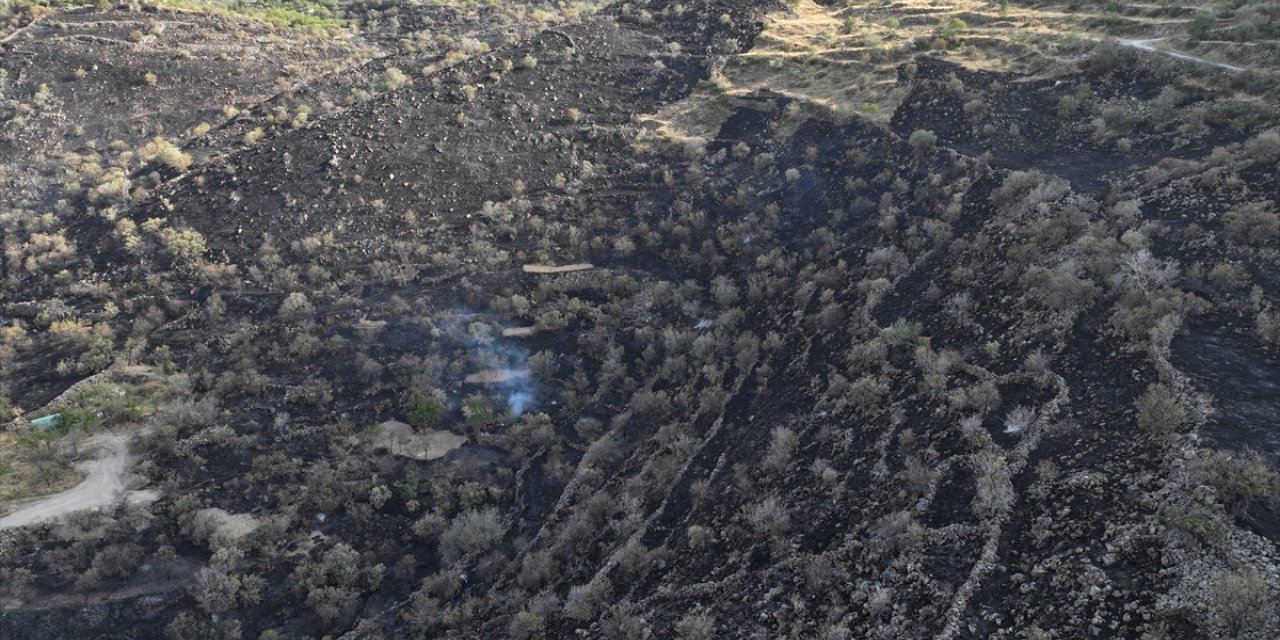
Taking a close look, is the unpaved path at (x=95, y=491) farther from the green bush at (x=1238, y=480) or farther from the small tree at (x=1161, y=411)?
the green bush at (x=1238, y=480)

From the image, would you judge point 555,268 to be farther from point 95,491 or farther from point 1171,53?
point 1171,53

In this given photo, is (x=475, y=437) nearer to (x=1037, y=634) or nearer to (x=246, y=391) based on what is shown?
(x=246, y=391)

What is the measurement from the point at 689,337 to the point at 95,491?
27196 mm

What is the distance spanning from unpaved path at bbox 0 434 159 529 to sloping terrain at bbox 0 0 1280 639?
0.98 meters

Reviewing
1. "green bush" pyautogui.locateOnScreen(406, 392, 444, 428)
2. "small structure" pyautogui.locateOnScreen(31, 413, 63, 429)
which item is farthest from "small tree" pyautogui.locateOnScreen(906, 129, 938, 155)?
"small structure" pyautogui.locateOnScreen(31, 413, 63, 429)

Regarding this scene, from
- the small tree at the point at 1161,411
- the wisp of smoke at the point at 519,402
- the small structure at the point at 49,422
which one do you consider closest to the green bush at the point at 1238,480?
the small tree at the point at 1161,411

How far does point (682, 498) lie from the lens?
2534 centimetres

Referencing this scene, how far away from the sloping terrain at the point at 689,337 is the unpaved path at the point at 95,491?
3.22ft

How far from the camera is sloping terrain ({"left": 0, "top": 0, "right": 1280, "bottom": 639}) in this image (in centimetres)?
1864

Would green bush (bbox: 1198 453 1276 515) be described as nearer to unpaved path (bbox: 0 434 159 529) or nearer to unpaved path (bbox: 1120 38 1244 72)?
unpaved path (bbox: 1120 38 1244 72)

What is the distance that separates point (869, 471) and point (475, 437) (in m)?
18.3

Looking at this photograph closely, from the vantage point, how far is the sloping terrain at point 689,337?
18.6m

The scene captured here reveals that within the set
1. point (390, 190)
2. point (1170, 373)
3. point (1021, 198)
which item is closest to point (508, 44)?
point (390, 190)

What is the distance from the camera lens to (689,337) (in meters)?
34.1
